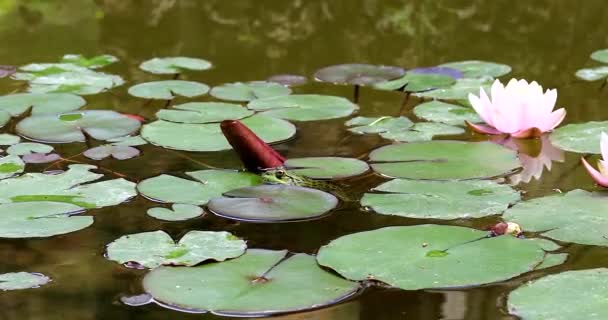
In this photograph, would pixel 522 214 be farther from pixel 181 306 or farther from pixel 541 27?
pixel 541 27

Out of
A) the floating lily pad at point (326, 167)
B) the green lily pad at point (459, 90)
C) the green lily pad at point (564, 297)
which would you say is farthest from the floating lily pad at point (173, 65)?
the green lily pad at point (564, 297)

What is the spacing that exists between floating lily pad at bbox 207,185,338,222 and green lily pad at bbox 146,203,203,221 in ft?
→ 0.09

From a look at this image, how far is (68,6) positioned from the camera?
3461mm

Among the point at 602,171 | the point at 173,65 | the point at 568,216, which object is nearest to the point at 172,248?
the point at 568,216

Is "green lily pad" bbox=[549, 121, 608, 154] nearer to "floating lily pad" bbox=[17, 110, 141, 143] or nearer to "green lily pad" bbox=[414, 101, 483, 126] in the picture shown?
"green lily pad" bbox=[414, 101, 483, 126]

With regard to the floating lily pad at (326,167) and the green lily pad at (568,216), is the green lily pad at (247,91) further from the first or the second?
the green lily pad at (568,216)

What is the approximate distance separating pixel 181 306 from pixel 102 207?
17.6 inches

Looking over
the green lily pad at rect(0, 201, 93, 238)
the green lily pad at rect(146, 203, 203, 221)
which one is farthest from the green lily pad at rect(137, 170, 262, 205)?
the green lily pad at rect(0, 201, 93, 238)

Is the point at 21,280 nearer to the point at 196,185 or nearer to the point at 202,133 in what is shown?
the point at 196,185

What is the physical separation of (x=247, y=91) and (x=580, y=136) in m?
0.82

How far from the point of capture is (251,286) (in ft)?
4.05

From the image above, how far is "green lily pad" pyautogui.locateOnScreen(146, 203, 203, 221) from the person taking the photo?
1.51 metres

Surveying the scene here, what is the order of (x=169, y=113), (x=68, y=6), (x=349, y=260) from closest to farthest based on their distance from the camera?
1. (x=349, y=260)
2. (x=169, y=113)
3. (x=68, y=6)

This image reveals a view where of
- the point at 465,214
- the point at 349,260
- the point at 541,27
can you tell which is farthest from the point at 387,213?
the point at 541,27
